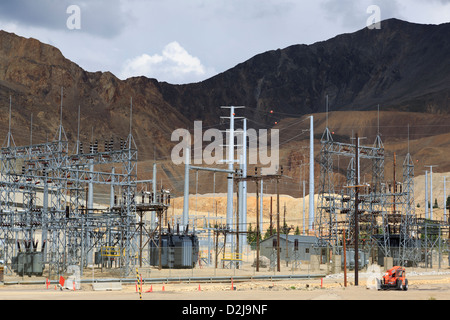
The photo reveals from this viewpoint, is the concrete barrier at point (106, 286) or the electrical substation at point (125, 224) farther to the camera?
the electrical substation at point (125, 224)

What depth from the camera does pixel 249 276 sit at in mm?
53156

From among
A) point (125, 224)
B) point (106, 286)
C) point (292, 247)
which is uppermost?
point (125, 224)

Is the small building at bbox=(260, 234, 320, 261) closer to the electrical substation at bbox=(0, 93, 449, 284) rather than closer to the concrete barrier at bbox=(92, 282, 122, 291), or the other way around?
the electrical substation at bbox=(0, 93, 449, 284)

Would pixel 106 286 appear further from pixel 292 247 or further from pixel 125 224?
pixel 292 247

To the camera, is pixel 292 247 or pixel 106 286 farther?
pixel 292 247

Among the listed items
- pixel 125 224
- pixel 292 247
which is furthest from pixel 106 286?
pixel 292 247

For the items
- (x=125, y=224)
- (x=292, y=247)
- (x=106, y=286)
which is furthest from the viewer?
(x=292, y=247)

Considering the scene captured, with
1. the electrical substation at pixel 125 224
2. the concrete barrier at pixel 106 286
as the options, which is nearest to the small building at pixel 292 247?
the electrical substation at pixel 125 224

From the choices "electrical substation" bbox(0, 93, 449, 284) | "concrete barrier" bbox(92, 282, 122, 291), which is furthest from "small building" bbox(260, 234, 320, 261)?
"concrete barrier" bbox(92, 282, 122, 291)

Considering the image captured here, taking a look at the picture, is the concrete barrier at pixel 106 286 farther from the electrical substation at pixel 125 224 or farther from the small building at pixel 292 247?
the small building at pixel 292 247

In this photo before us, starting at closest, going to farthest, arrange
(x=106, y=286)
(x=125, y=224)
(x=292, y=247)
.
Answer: (x=106, y=286) < (x=125, y=224) < (x=292, y=247)
